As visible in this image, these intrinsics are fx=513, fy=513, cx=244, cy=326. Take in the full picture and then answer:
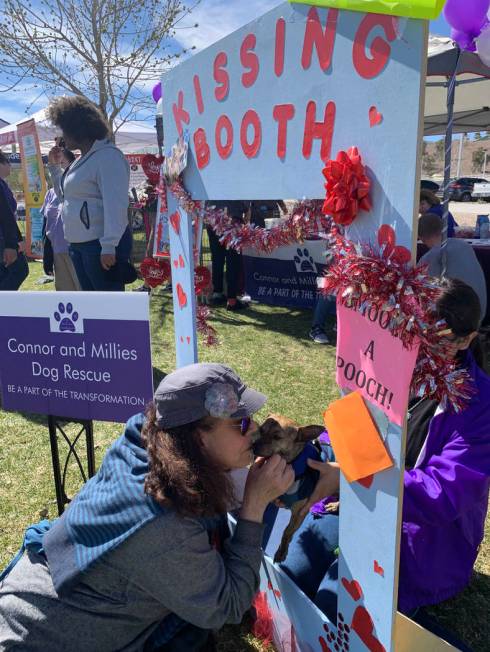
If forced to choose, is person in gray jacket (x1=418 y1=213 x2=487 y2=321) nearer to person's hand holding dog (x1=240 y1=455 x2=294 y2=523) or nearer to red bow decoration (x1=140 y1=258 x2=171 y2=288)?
red bow decoration (x1=140 y1=258 x2=171 y2=288)

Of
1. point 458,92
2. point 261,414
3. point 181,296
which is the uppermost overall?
point 458,92

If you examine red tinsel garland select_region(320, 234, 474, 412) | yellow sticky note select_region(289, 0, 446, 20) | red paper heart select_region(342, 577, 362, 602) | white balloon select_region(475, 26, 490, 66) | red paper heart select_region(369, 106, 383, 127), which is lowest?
red paper heart select_region(342, 577, 362, 602)

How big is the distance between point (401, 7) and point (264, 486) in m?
1.15

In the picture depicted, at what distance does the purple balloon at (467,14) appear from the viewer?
1319 mm

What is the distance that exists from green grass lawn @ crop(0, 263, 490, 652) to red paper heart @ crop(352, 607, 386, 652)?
64cm

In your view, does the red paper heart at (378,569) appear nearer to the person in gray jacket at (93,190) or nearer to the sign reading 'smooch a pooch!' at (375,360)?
the sign reading 'smooch a pooch!' at (375,360)

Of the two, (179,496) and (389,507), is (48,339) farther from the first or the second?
(389,507)

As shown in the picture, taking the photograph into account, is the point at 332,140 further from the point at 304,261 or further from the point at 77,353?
the point at 304,261

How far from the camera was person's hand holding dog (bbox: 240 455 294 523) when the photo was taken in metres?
1.40

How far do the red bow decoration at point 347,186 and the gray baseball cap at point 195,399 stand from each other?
51 centimetres

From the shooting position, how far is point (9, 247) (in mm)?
4352

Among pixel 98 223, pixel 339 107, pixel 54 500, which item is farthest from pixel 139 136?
pixel 339 107

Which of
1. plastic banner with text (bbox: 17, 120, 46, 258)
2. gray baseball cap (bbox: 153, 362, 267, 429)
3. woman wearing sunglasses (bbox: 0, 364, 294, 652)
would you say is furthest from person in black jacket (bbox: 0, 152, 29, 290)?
plastic banner with text (bbox: 17, 120, 46, 258)

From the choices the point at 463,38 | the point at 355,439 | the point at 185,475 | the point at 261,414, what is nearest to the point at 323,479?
the point at 355,439
